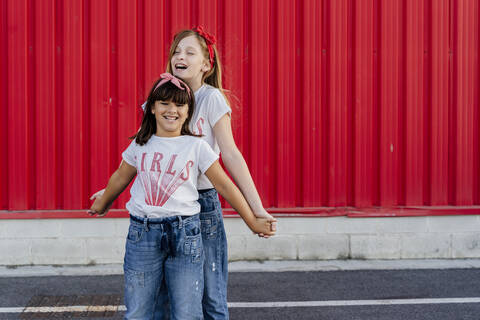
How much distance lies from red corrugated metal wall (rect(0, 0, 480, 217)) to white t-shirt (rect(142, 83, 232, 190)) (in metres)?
3.20

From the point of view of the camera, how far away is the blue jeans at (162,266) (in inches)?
117

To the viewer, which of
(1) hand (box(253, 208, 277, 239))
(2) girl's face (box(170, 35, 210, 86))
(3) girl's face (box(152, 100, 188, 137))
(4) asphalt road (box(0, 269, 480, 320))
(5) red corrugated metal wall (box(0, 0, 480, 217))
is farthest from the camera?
(5) red corrugated metal wall (box(0, 0, 480, 217))

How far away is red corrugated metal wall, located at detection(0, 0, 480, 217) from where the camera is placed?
6625mm

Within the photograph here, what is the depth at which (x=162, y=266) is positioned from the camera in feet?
10.00

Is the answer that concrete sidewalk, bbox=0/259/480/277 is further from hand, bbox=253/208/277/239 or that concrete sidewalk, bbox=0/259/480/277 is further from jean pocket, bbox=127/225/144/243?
jean pocket, bbox=127/225/144/243

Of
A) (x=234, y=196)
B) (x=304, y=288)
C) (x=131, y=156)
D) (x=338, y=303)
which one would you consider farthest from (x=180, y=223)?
(x=304, y=288)

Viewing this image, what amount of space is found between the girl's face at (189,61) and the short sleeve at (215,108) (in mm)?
180

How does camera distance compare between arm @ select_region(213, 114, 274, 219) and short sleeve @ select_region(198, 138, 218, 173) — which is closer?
short sleeve @ select_region(198, 138, 218, 173)

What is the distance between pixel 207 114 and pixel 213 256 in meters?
0.82

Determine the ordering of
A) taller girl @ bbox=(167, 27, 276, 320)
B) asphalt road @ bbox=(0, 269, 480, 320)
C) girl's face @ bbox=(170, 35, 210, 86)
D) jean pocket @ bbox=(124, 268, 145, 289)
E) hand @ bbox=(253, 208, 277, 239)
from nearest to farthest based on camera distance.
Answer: jean pocket @ bbox=(124, 268, 145, 289)
hand @ bbox=(253, 208, 277, 239)
taller girl @ bbox=(167, 27, 276, 320)
girl's face @ bbox=(170, 35, 210, 86)
asphalt road @ bbox=(0, 269, 480, 320)

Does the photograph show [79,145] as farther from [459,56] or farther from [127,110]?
[459,56]

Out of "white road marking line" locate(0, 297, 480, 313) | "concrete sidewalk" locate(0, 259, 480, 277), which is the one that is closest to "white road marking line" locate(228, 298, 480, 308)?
"white road marking line" locate(0, 297, 480, 313)

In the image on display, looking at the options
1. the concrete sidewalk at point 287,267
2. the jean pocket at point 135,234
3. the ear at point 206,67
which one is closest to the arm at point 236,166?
the ear at point 206,67

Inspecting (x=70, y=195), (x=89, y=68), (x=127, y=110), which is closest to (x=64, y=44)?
(x=89, y=68)
